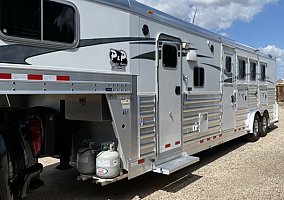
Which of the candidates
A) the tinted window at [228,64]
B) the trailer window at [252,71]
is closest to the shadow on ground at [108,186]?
the tinted window at [228,64]

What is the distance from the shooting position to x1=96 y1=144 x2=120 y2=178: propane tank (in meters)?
4.46

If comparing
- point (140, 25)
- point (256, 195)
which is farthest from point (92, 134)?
point (256, 195)

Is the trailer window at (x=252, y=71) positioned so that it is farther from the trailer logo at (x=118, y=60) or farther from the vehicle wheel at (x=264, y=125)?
the trailer logo at (x=118, y=60)

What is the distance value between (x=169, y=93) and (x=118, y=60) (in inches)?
54.4

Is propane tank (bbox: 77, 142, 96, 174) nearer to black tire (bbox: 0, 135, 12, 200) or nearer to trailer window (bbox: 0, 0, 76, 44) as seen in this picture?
black tire (bbox: 0, 135, 12, 200)

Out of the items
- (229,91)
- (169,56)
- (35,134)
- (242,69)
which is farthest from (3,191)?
(242,69)

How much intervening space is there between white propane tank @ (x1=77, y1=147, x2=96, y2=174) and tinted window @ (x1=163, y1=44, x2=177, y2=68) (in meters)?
1.89

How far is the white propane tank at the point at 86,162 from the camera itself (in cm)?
468

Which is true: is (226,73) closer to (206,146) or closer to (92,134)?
(206,146)

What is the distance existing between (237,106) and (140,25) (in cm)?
455

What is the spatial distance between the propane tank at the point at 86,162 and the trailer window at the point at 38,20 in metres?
1.59

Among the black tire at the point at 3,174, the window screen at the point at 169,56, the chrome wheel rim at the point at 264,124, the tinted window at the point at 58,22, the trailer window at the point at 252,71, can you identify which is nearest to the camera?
the black tire at the point at 3,174

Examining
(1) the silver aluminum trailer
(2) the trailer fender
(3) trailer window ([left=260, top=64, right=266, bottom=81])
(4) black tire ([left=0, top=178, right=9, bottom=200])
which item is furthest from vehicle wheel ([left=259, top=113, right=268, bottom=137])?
(4) black tire ([left=0, top=178, right=9, bottom=200])

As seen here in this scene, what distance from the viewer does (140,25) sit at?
5.02 m
